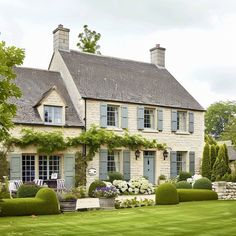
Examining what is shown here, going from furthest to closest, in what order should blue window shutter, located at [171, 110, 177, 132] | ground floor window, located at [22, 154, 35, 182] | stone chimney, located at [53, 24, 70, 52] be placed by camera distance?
blue window shutter, located at [171, 110, 177, 132] → stone chimney, located at [53, 24, 70, 52] → ground floor window, located at [22, 154, 35, 182]

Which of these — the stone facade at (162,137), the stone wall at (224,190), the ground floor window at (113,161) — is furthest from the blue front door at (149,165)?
the stone wall at (224,190)

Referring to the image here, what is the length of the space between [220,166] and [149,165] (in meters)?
4.08

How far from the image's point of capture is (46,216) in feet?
50.9

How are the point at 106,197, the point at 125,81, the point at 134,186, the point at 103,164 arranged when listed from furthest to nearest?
the point at 125,81 < the point at 103,164 < the point at 134,186 < the point at 106,197

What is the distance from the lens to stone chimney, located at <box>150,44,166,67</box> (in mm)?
32319

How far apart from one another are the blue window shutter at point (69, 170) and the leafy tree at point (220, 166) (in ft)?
27.4

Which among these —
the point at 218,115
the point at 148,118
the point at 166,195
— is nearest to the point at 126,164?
the point at 148,118

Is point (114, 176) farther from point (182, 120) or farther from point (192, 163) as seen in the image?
point (182, 120)

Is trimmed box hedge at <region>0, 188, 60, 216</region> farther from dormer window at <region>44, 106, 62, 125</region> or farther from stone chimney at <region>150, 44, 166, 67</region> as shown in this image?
stone chimney at <region>150, 44, 166, 67</region>

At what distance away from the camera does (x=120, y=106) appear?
26.1 metres

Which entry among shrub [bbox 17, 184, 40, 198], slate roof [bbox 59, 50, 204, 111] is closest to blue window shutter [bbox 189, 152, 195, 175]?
slate roof [bbox 59, 50, 204, 111]

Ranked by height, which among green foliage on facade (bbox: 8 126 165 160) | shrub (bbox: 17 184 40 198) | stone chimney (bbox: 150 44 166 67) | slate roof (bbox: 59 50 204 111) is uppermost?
stone chimney (bbox: 150 44 166 67)

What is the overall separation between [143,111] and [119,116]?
1.65 m

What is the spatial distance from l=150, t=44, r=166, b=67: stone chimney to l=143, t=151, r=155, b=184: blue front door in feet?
25.5
